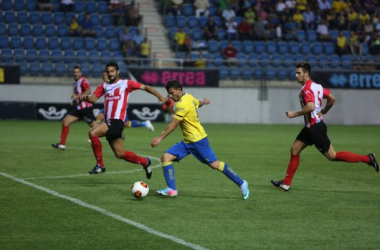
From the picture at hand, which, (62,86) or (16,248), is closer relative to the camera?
(16,248)

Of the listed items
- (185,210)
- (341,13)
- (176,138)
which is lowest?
(176,138)

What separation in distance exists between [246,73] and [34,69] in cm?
937

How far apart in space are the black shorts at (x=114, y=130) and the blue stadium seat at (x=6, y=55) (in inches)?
701

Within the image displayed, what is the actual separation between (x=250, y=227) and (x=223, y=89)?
22.8 meters

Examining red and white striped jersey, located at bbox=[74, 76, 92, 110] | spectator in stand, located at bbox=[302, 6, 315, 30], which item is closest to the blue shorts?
Result: red and white striped jersey, located at bbox=[74, 76, 92, 110]

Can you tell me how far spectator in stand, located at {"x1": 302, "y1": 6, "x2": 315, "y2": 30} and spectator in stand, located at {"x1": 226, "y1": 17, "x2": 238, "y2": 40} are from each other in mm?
3800

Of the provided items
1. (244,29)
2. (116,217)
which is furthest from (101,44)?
(116,217)

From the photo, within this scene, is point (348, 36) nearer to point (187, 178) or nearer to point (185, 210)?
point (187, 178)

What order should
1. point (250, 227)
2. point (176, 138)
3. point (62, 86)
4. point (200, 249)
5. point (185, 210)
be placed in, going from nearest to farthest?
point (200, 249) → point (250, 227) → point (185, 210) → point (176, 138) → point (62, 86)

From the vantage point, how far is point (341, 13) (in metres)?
35.5

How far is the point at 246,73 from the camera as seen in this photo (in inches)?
1252

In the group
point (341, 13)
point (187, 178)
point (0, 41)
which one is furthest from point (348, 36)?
point (187, 178)

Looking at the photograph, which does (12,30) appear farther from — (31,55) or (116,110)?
(116,110)

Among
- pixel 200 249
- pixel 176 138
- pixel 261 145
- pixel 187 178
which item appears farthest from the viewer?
pixel 176 138
